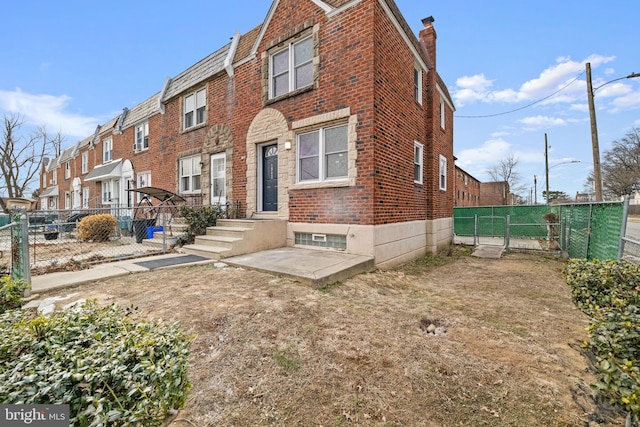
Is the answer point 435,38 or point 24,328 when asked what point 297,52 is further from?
point 24,328

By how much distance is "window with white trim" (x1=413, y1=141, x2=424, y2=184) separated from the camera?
9.74 meters

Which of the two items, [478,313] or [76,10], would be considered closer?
[478,313]

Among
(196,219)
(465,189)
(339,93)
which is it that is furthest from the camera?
(465,189)

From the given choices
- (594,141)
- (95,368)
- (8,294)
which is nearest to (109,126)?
(8,294)

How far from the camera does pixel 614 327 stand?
1.98 m

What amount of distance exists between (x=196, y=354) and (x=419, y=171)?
30.5 ft

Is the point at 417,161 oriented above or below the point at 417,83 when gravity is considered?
below

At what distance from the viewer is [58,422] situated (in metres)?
1.28

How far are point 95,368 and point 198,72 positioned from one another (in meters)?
13.7

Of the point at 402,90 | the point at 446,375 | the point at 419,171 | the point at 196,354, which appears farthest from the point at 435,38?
the point at 196,354

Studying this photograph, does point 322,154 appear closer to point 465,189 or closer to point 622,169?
point 465,189

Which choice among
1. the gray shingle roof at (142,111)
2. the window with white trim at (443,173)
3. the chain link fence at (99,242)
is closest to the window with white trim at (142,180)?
the chain link fence at (99,242)

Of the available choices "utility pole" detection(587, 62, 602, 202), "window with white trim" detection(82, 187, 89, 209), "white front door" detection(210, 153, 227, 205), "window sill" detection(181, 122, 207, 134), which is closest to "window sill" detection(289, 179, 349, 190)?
"white front door" detection(210, 153, 227, 205)

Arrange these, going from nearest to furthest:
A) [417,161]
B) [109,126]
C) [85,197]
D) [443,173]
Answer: [417,161] → [443,173] → [109,126] → [85,197]
